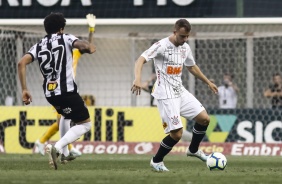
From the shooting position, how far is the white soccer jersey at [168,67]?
42.0 feet

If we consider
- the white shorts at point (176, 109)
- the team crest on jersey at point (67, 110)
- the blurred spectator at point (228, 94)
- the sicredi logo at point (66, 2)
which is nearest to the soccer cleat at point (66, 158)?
the team crest on jersey at point (67, 110)

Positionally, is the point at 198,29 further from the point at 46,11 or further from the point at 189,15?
the point at 46,11

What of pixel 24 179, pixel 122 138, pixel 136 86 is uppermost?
pixel 136 86

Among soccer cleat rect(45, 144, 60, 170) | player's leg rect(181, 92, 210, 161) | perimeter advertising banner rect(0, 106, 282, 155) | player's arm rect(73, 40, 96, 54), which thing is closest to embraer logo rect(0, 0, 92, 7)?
perimeter advertising banner rect(0, 106, 282, 155)

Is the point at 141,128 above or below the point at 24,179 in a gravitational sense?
Answer: below

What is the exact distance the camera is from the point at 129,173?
11.9 metres

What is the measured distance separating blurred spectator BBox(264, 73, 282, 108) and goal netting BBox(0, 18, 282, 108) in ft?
0.73

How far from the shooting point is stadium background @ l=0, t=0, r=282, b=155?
2069 cm

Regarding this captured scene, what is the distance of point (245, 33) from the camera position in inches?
850

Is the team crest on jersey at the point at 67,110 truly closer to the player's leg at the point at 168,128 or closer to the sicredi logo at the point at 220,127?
the player's leg at the point at 168,128

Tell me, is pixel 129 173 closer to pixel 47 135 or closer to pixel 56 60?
A: pixel 56 60

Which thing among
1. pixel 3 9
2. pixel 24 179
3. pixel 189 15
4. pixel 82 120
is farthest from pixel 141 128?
pixel 24 179

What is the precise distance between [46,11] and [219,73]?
14.9ft

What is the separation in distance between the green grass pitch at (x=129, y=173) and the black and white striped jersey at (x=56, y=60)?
112 cm
